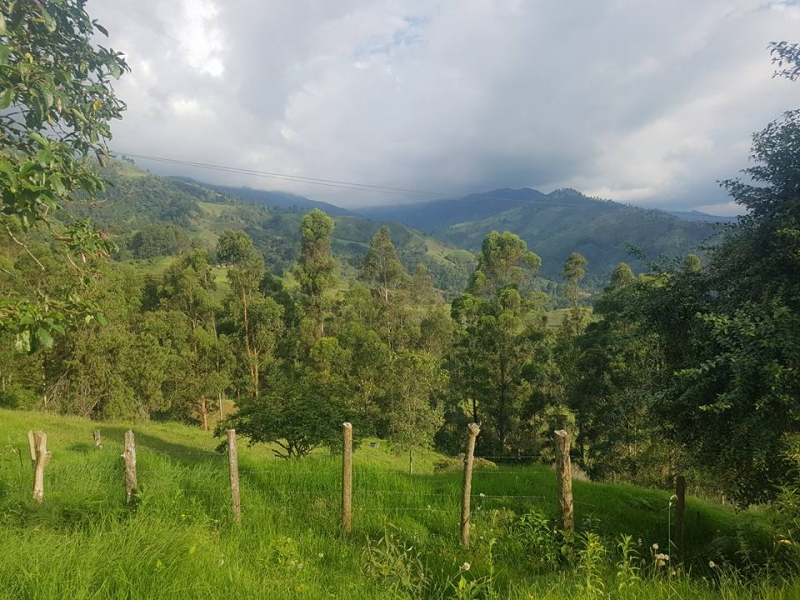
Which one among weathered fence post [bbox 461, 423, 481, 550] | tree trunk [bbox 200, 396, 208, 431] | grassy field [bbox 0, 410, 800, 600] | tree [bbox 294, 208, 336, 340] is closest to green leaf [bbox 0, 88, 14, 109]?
grassy field [bbox 0, 410, 800, 600]

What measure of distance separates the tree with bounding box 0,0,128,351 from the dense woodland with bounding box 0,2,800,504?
19 mm

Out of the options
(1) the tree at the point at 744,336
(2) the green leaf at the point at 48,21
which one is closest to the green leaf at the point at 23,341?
(2) the green leaf at the point at 48,21

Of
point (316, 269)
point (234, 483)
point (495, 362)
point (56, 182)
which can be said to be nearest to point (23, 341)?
point (56, 182)

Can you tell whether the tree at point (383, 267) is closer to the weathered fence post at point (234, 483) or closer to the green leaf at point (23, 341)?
the weathered fence post at point (234, 483)

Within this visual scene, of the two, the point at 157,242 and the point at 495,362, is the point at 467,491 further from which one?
the point at 157,242

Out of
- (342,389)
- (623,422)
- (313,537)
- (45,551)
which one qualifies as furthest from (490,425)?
(45,551)

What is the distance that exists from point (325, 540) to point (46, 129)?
5.34 metres

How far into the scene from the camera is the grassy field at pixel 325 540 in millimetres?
3701

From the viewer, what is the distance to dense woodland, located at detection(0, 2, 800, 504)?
3758 millimetres

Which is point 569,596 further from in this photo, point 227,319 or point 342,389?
point 227,319

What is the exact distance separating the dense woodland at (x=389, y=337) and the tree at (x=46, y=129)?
0.02 m

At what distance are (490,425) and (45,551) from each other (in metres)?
31.3

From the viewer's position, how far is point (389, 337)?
40.9m

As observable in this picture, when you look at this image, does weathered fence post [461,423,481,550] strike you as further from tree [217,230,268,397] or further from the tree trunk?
the tree trunk
